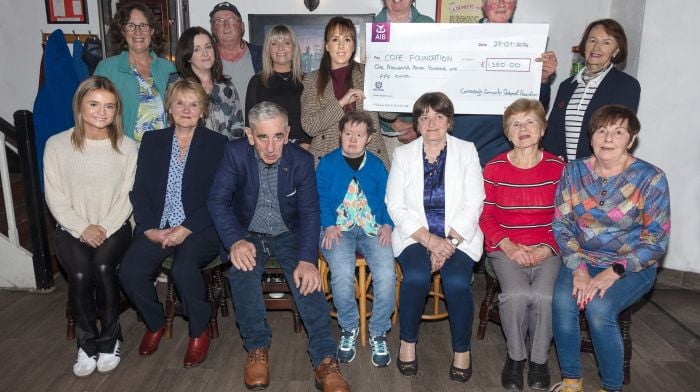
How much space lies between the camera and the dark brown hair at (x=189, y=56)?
313cm

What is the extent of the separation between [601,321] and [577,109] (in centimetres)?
125

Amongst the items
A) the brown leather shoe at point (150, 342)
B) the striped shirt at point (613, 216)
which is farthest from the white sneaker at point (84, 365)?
the striped shirt at point (613, 216)

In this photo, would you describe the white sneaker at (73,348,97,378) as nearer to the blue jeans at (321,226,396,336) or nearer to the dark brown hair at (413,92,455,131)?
the blue jeans at (321,226,396,336)

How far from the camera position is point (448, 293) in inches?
103

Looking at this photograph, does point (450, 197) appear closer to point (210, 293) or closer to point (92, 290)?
point (210, 293)

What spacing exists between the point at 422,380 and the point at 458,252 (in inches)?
26.7

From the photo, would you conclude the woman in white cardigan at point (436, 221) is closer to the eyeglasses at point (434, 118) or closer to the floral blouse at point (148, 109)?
the eyeglasses at point (434, 118)

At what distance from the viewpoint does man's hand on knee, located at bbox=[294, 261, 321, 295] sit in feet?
8.66

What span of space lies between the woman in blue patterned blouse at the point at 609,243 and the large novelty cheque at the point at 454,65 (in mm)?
628

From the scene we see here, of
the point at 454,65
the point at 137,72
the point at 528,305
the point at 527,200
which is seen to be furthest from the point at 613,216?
the point at 137,72

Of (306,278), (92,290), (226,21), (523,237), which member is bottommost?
(92,290)

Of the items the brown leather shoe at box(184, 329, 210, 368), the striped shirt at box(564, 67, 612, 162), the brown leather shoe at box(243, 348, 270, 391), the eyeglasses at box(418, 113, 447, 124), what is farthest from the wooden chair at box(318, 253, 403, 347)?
the striped shirt at box(564, 67, 612, 162)

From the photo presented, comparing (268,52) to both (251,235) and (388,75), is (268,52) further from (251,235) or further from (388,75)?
(251,235)

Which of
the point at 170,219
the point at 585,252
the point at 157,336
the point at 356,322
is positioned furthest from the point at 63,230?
the point at 585,252
